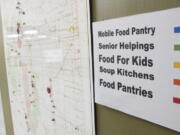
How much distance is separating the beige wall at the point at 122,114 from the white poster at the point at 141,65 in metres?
0.03

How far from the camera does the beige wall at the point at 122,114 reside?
607mm

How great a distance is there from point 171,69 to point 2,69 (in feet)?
5.45

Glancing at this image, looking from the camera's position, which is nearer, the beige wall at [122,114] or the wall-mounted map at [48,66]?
the beige wall at [122,114]

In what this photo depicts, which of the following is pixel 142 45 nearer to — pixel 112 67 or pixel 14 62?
pixel 112 67

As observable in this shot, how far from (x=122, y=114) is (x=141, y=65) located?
0.23m

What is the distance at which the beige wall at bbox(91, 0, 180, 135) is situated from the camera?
61cm

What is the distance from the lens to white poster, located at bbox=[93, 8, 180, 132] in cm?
56

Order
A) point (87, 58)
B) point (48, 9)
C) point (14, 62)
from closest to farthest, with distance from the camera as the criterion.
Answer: point (87, 58), point (48, 9), point (14, 62)

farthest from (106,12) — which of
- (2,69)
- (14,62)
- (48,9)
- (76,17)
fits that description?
(2,69)

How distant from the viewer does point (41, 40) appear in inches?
47.0

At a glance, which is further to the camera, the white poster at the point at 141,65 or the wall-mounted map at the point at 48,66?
the wall-mounted map at the point at 48,66

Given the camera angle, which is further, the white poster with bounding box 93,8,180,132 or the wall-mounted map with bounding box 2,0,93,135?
the wall-mounted map with bounding box 2,0,93,135

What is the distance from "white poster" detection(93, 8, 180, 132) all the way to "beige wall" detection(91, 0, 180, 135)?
26 millimetres

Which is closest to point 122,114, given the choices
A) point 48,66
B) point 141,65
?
point 141,65
